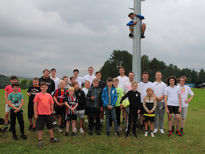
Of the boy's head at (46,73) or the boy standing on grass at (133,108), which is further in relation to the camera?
the boy's head at (46,73)

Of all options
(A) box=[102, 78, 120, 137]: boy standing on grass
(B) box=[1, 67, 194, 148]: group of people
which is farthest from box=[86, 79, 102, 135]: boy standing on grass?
(A) box=[102, 78, 120, 137]: boy standing on grass

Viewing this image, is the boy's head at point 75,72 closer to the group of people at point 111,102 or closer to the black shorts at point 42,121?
the group of people at point 111,102

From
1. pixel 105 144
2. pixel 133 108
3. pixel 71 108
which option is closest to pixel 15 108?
pixel 71 108

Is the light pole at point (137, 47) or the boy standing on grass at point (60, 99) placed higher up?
the light pole at point (137, 47)

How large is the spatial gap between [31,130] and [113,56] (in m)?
52.3

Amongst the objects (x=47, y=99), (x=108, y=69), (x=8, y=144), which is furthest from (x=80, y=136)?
Answer: (x=108, y=69)

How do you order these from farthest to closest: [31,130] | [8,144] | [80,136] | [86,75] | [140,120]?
1. [86,75]
2. [140,120]
3. [31,130]
4. [80,136]
5. [8,144]

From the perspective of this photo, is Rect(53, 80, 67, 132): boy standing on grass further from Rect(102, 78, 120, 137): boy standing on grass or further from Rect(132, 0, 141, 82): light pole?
Rect(132, 0, 141, 82): light pole

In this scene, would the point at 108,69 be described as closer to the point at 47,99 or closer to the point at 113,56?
the point at 113,56

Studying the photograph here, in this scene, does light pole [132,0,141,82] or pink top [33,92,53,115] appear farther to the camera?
light pole [132,0,141,82]

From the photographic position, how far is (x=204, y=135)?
22.6ft

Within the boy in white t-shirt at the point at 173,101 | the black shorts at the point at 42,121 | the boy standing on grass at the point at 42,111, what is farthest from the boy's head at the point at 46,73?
the boy in white t-shirt at the point at 173,101

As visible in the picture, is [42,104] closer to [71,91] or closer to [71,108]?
[71,108]

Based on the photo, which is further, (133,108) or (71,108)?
(133,108)
